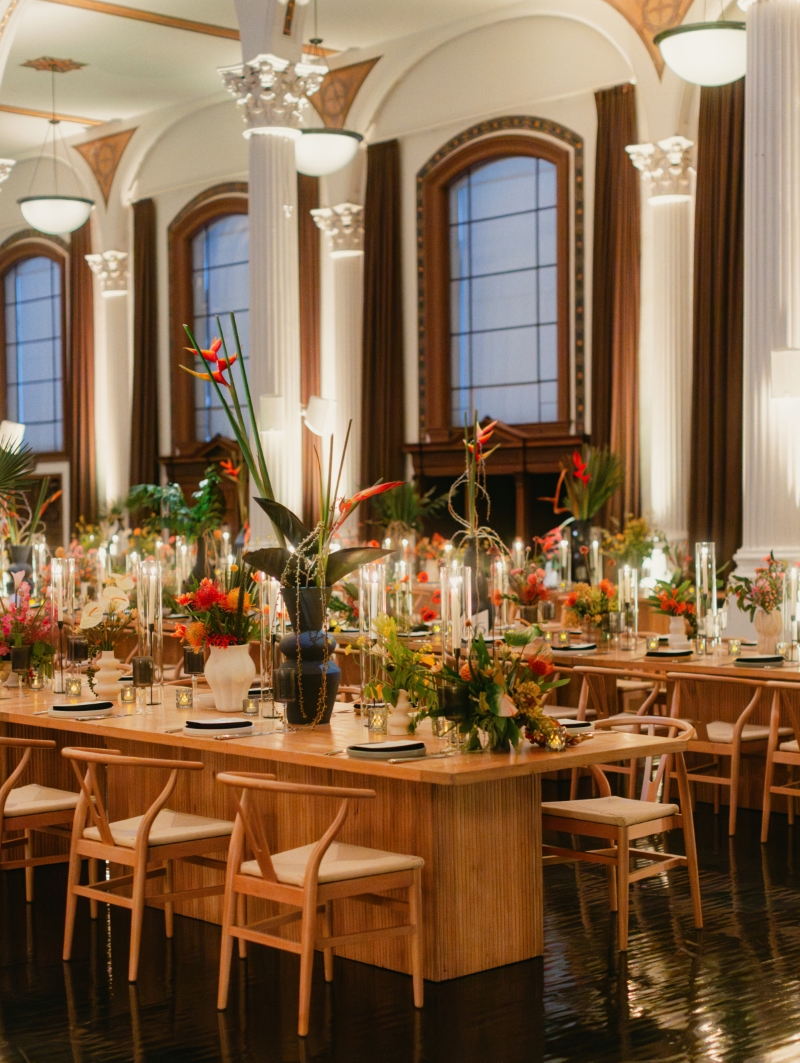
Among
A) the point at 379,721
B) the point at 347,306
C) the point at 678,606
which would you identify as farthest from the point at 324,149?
the point at 379,721

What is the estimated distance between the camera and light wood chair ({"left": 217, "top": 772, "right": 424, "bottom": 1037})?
173 inches

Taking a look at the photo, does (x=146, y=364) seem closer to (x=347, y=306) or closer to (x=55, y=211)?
(x=55, y=211)

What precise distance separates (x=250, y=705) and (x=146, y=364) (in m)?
14.0

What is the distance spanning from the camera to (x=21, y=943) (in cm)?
541

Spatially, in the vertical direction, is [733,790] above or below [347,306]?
below

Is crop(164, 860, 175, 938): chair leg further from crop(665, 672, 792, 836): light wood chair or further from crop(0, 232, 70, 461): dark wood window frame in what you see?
crop(0, 232, 70, 461): dark wood window frame

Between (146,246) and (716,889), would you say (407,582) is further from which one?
(146,246)

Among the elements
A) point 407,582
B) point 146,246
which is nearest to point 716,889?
point 407,582

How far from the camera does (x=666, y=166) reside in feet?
45.1

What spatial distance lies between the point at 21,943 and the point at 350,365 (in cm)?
1174

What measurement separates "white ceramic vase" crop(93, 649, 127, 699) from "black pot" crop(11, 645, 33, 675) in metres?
0.33

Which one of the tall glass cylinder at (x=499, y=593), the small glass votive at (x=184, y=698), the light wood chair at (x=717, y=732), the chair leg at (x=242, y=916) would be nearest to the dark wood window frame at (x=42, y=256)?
the tall glass cylinder at (x=499, y=593)

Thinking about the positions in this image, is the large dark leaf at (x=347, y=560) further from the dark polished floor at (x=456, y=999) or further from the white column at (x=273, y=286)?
the white column at (x=273, y=286)

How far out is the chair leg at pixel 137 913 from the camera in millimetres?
4902
